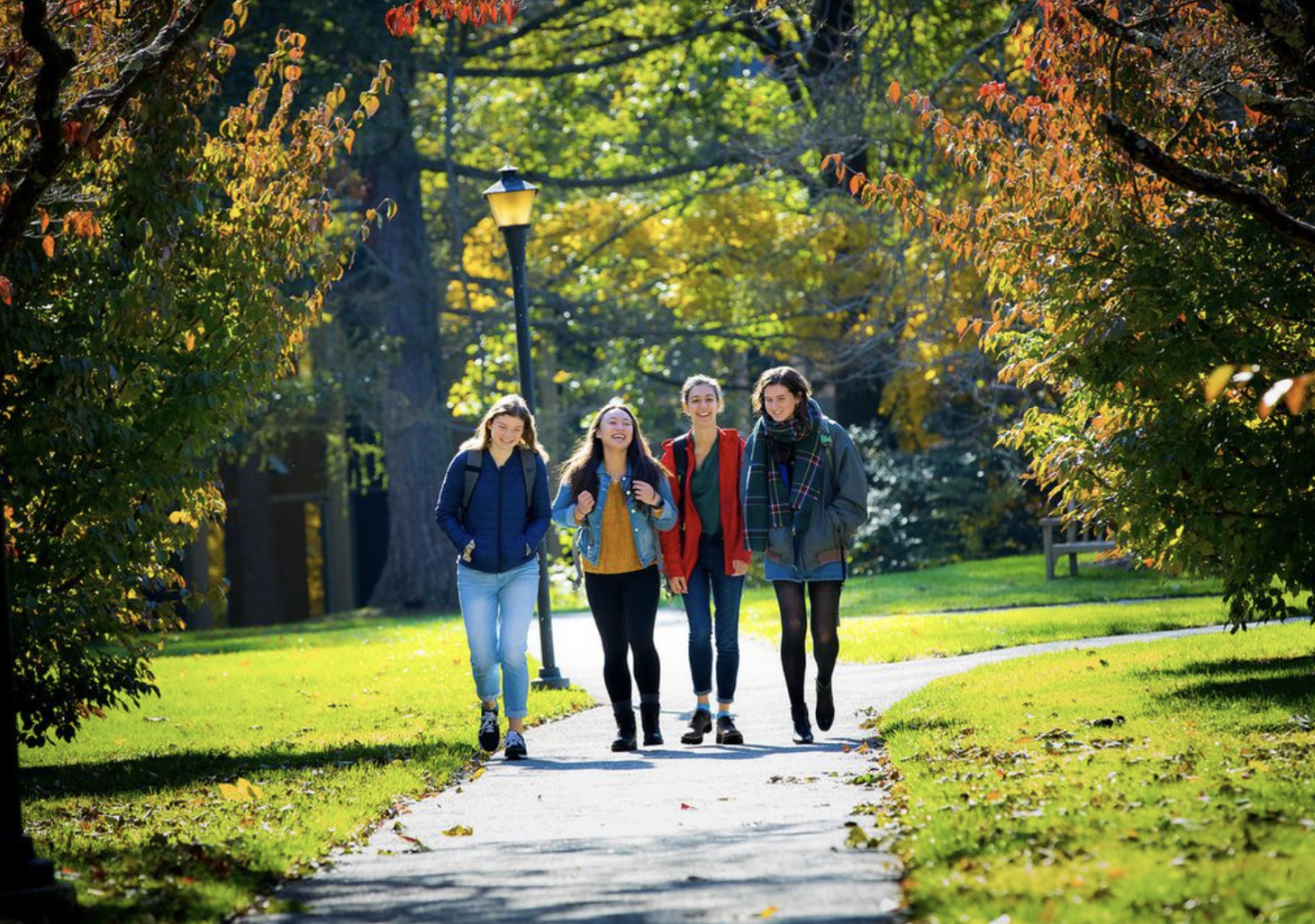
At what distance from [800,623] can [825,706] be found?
545 millimetres

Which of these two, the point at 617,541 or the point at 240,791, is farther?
the point at 617,541

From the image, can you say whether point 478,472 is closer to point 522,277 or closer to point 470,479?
point 470,479

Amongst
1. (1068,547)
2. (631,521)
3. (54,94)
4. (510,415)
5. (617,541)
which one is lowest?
(1068,547)

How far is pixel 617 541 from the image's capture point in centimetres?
1084

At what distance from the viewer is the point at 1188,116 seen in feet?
35.0

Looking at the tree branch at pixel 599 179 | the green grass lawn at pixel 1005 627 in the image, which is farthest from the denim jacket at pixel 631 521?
the tree branch at pixel 599 179

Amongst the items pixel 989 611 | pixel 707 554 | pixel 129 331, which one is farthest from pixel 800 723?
pixel 989 611

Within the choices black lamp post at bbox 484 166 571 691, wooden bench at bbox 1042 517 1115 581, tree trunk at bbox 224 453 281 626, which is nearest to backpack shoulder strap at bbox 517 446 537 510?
black lamp post at bbox 484 166 571 691

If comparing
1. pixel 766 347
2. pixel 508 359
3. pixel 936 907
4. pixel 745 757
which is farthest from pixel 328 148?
pixel 508 359

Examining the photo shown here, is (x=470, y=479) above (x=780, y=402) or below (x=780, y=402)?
below

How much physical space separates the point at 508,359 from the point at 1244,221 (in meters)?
27.4

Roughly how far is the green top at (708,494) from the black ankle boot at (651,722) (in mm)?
1023

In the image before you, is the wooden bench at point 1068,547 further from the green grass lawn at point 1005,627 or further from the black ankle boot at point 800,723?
the black ankle boot at point 800,723

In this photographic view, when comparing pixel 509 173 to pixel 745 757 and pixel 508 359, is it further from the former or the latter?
pixel 508 359
